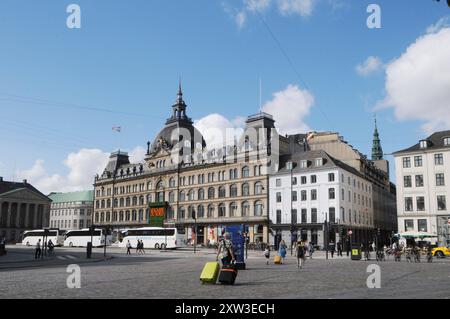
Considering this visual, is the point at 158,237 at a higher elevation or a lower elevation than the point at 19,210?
lower

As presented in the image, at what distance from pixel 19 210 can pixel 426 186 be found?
11061cm

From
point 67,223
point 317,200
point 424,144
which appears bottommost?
point 67,223

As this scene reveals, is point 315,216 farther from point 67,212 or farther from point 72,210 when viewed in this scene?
point 67,212

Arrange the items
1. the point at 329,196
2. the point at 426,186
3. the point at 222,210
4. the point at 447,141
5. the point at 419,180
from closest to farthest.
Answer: the point at 447,141, the point at 426,186, the point at 419,180, the point at 329,196, the point at 222,210

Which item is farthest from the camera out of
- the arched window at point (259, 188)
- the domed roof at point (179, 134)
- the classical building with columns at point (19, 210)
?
the classical building with columns at point (19, 210)

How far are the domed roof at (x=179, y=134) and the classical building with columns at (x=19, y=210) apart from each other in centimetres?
5166

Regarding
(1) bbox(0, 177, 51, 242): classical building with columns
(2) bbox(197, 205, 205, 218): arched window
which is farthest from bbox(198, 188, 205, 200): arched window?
(1) bbox(0, 177, 51, 242): classical building with columns

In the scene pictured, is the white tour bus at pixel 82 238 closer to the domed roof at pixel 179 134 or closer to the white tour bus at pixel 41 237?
the white tour bus at pixel 41 237

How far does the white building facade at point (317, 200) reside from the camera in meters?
69.5

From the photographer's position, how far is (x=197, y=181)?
3546 inches

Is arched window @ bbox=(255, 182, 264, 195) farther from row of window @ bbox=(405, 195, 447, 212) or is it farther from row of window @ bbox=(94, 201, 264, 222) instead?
row of window @ bbox=(405, 195, 447, 212)

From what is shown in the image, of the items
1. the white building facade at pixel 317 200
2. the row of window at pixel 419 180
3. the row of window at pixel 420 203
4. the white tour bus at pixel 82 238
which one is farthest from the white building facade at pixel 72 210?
the row of window at pixel 420 203

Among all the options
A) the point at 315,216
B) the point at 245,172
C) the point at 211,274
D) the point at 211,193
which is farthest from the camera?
the point at 211,193

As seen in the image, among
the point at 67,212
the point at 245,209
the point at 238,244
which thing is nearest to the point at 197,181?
the point at 245,209
